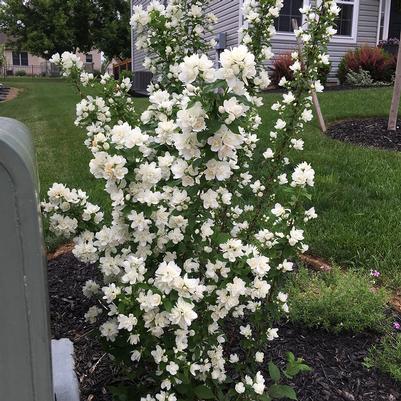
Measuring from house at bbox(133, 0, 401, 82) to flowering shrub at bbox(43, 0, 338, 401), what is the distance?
12.8m

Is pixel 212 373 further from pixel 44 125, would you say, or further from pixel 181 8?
pixel 44 125

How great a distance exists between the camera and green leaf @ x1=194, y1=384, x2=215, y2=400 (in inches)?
74.7

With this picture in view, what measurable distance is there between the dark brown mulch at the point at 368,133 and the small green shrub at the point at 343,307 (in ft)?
12.8

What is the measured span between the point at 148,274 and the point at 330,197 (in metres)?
3.03

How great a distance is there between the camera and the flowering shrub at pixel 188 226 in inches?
64.4

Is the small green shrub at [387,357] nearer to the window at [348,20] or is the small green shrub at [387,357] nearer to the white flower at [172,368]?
the white flower at [172,368]

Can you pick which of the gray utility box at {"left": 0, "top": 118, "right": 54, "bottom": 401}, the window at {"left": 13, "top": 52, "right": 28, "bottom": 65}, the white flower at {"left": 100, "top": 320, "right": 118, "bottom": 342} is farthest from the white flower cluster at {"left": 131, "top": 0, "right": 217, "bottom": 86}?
the window at {"left": 13, "top": 52, "right": 28, "bottom": 65}

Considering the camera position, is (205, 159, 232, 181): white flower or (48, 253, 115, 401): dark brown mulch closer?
(205, 159, 232, 181): white flower

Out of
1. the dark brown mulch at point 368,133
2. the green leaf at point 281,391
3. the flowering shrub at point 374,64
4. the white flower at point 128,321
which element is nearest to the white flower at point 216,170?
the white flower at point 128,321

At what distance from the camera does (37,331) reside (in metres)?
1.24

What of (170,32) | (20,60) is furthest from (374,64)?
(20,60)

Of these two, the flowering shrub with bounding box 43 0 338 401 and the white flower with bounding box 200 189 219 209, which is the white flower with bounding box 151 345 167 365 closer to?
the flowering shrub with bounding box 43 0 338 401

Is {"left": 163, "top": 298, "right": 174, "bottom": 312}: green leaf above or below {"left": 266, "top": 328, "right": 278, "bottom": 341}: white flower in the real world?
above

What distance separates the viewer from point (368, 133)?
7062mm
